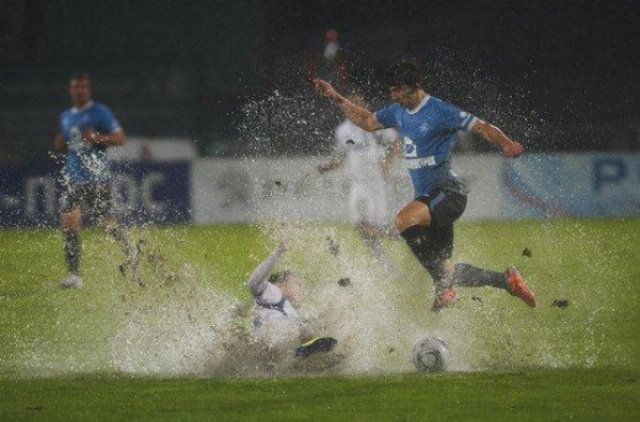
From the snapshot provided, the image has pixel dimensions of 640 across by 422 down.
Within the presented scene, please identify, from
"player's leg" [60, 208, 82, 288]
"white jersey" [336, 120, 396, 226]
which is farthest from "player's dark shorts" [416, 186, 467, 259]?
"player's leg" [60, 208, 82, 288]

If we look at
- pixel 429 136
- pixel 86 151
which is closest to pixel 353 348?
pixel 429 136

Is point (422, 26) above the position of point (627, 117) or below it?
above

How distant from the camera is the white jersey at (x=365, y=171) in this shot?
616 inches

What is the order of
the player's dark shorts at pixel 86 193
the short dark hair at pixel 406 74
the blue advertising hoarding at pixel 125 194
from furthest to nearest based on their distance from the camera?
the blue advertising hoarding at pixel 125 194
the player's dark shorts at pixel 86 193
the short dark hair at pixel 406 74

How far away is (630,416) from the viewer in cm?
718

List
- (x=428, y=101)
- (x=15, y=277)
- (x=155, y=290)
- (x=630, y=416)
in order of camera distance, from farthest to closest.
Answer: (x=15, y=277)
(x=155, y=290)
(x=428, y=101)
(x=630, y=416)

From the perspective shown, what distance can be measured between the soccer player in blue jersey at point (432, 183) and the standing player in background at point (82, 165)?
178 inches

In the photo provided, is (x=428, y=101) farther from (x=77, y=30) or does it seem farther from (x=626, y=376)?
(x=77, y=30)

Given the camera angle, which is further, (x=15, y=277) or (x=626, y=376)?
(x=15, y=277)

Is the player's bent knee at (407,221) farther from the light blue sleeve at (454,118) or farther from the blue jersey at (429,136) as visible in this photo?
the light blue sleeve at (454,118)

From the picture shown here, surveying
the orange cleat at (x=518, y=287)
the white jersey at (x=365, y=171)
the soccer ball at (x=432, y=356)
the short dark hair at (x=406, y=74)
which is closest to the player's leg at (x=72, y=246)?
the white jersey at (x=365, y=171)

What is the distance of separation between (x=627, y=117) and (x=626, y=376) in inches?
719

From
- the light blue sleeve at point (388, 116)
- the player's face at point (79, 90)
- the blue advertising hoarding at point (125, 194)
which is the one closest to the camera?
the light blue sleeve at point (388, 116)

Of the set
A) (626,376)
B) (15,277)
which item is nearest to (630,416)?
(626,376)
